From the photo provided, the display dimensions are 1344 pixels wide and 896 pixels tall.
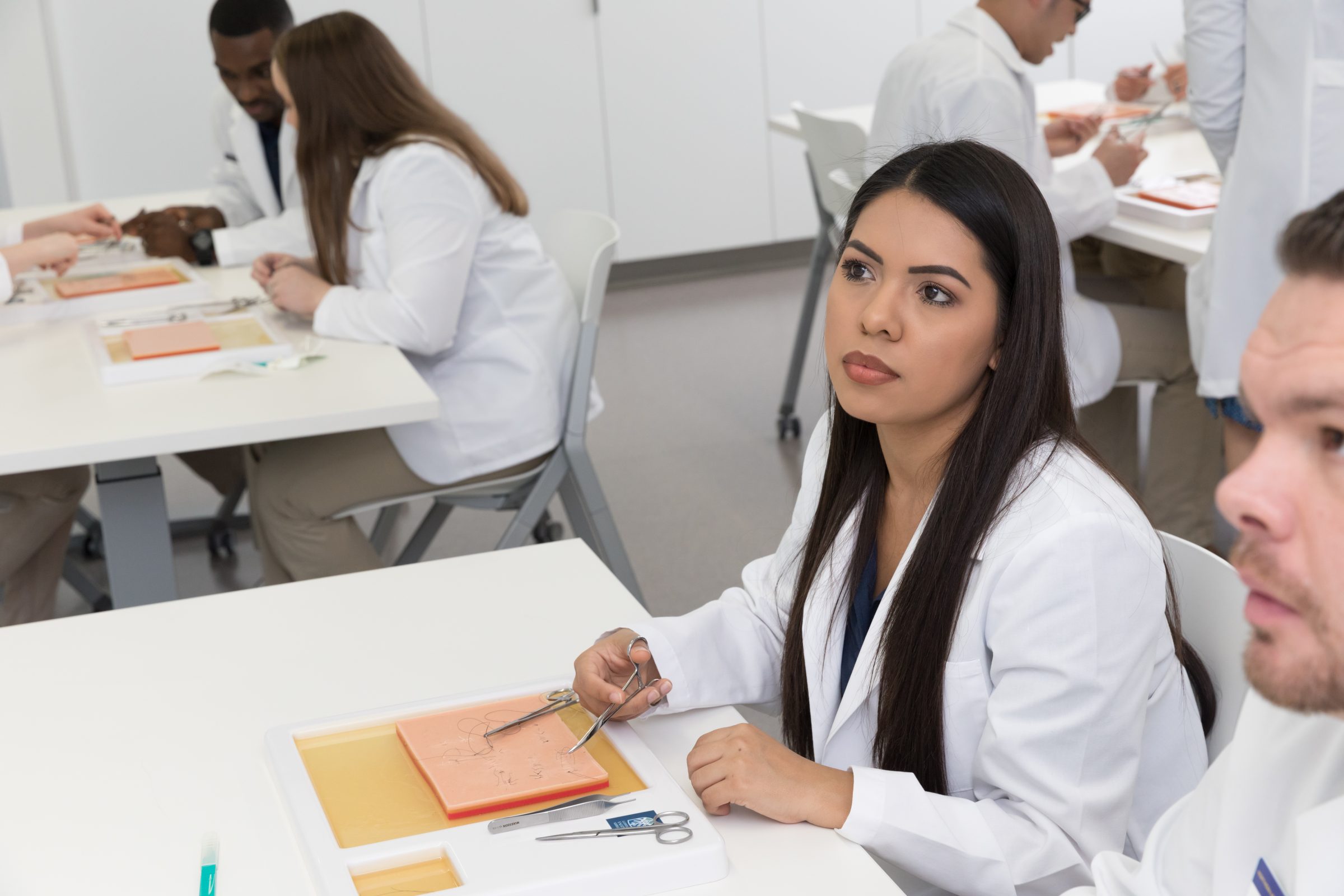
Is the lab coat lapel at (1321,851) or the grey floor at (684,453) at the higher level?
the lab coat lapel at (1321,851)

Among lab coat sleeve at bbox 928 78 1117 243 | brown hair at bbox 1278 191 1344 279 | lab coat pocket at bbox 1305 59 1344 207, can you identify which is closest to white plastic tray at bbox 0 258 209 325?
lab coat sleeve at bbox 928 78 1117 243

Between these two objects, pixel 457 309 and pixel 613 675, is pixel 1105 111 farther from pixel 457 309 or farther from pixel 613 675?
pixel 613 675

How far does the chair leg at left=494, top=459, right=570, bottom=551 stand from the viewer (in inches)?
88.1

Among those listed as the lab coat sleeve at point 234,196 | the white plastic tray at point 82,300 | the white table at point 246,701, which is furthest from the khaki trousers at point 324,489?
the lab coat sleeve at point 234,196

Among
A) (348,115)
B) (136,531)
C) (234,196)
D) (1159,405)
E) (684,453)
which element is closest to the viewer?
(136,531)

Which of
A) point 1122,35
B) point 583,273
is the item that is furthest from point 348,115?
point 1122,35

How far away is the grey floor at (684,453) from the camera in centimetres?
300

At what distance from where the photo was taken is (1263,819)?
79 cm

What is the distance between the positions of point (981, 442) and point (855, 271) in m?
0.19

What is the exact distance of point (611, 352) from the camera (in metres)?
4.59

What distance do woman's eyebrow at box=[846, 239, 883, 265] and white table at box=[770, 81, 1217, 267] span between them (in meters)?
1.31

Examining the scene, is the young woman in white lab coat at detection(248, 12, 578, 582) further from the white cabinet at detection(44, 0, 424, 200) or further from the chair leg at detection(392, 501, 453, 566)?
the white cabinet at detection(44, 0, 424, 200)

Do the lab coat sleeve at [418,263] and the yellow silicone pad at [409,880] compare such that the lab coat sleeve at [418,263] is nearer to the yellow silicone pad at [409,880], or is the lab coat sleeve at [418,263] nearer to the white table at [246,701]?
the white table at [246,701]

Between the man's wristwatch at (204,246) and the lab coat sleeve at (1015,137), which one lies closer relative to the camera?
the lab coat sleeve at (1015,137)
